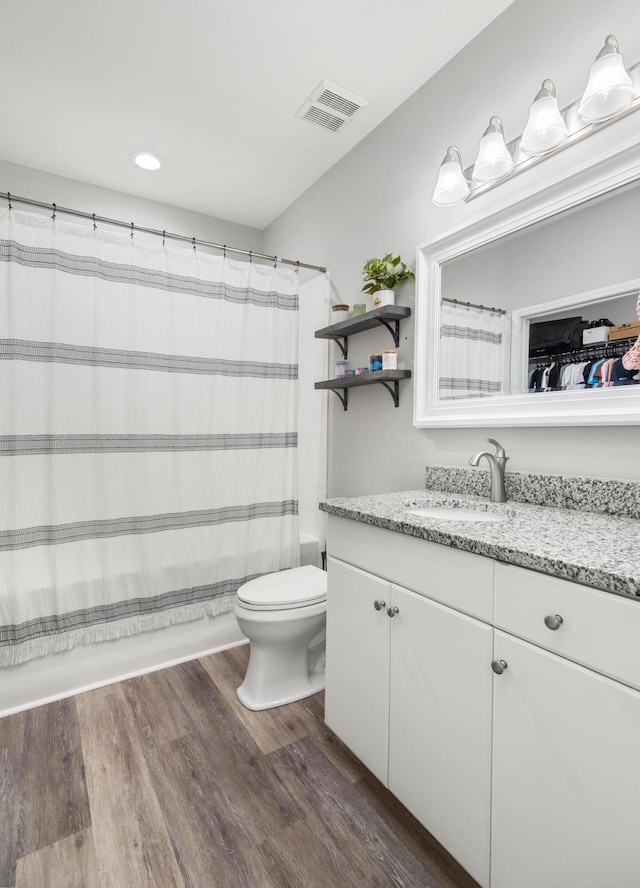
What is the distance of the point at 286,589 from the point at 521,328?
4.32 feet

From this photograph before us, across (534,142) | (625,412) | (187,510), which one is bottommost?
(187,510)

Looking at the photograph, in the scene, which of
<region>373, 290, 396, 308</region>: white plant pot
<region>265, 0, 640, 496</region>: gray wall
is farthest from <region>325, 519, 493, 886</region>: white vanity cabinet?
<region>373, 290, 396, 308</region>: white plant pot

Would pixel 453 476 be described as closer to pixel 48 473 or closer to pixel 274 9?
pixel 48 473

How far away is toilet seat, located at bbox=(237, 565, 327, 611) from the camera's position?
5.62 feet

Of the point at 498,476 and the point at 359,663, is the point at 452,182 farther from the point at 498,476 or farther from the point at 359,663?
the point at 359,663

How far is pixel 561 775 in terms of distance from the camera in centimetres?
84

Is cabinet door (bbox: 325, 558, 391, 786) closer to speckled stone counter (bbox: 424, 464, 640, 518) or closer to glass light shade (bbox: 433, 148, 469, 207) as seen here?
speckled stone counter (bbox: 424, 464, 640, 518)

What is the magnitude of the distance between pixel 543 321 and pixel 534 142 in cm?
51

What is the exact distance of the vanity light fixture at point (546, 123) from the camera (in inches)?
49.3

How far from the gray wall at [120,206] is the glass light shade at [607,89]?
2.31m

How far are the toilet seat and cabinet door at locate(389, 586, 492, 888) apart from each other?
22.9 inches

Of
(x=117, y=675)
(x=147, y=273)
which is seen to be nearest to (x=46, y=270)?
(x=147, y=273)

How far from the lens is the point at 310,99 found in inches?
75.1

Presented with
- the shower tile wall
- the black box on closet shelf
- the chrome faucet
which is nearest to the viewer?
the black box on closet shelf
